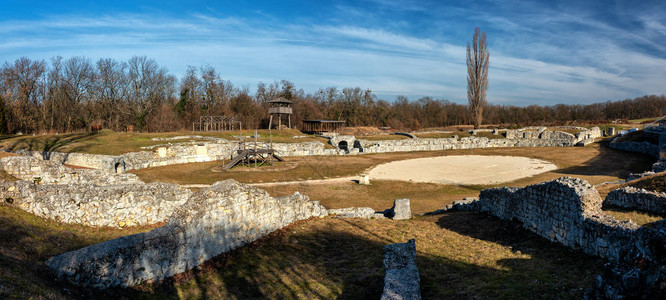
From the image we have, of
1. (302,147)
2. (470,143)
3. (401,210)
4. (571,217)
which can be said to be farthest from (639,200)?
(470,143)

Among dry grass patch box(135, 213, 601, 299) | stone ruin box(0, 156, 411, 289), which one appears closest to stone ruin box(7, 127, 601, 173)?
stone ruin box(0, 156, 411, 289)

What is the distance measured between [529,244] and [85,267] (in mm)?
10303

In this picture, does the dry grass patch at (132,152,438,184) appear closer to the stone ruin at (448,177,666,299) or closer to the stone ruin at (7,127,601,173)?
the stone ruin at (7,127,601,173)

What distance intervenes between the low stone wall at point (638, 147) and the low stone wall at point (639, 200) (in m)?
31.1

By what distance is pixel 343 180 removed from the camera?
2881 cm

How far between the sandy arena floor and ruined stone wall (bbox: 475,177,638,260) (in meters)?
16.6

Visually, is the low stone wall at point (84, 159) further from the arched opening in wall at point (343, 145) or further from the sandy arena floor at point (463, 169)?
the arched opening in wall at point (343, 145)

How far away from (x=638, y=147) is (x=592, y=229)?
1668 inches

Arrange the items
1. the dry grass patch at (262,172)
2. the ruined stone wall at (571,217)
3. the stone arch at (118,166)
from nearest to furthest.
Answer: the ruined stone wall at (571,217) < the dry grass patch at (262,172) < the stone arch at (118,166)

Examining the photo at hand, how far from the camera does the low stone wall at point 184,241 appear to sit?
6.39m

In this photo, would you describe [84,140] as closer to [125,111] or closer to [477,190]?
[125,111]

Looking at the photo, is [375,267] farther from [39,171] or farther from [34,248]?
[39,171]

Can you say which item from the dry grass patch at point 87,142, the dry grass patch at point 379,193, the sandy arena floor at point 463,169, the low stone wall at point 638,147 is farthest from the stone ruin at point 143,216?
the low stone wall at point 638,147

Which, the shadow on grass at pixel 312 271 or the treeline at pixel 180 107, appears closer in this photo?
the shadow on grass at pixel 312 271
